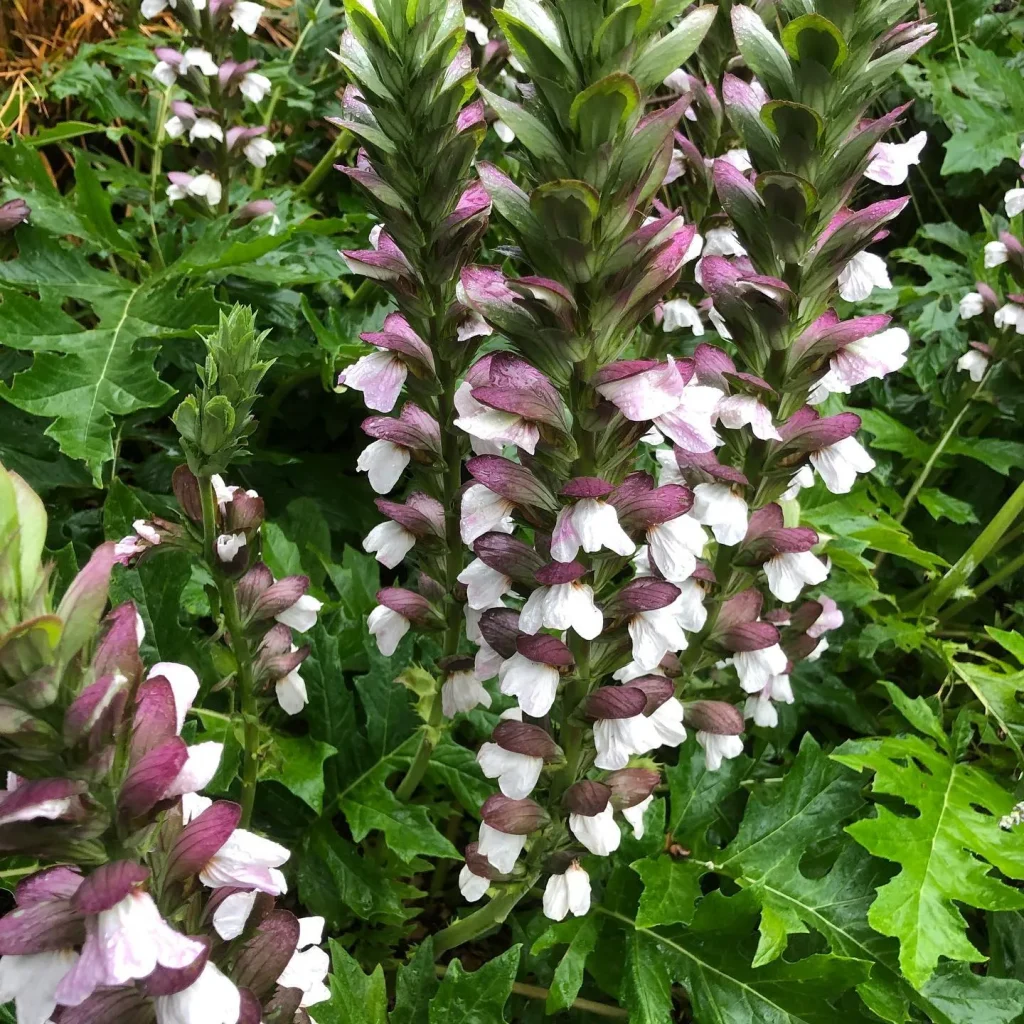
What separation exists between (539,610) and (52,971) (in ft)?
1.85

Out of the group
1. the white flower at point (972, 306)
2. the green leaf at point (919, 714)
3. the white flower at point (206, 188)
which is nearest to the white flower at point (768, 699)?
the green leaf at point (919, 714)

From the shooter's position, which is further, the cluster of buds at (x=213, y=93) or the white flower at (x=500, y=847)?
the cluster of buds at (x=213, y=93)

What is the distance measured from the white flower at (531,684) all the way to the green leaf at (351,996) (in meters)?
0.53

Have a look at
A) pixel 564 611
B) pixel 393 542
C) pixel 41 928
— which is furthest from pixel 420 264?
pixel 41 928

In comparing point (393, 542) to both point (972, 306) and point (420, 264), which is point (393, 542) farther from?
point (972, 306)

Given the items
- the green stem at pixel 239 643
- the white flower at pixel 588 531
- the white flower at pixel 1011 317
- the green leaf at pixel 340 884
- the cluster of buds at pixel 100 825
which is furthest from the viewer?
the white flower at pixel 1011 317

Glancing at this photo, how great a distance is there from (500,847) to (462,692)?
0.27 metres

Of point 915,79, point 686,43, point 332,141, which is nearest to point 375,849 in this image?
point 686,43

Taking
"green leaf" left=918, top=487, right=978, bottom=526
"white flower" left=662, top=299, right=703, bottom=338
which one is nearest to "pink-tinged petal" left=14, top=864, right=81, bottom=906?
"white flower" left=662, top=299, right=703, bottom=338

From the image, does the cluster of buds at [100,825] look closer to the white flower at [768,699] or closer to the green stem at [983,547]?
the white flower at [768,699]

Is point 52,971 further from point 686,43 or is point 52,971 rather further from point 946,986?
point 946,986

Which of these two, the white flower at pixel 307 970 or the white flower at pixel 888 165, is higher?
the white flower at pixel 888 165

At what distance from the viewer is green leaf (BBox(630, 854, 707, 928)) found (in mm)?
1493

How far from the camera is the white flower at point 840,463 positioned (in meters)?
1.22
